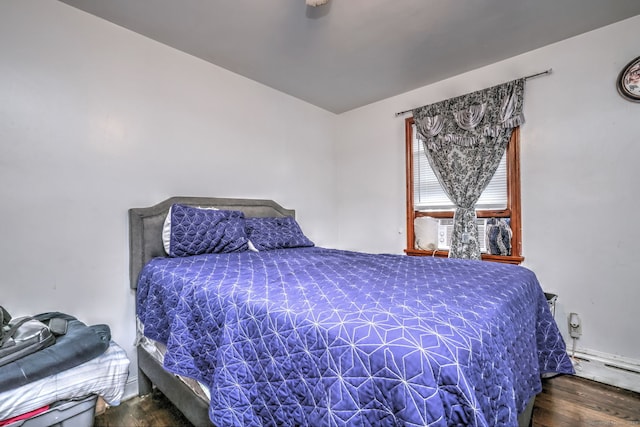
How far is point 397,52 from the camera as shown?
98.8 inches

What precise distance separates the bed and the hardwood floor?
0.23m

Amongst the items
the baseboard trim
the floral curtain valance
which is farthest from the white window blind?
the baseboard trim

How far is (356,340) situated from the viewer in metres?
0.83

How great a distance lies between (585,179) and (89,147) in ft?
11.9

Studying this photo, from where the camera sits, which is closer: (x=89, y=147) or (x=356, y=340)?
(x=356, y=340)

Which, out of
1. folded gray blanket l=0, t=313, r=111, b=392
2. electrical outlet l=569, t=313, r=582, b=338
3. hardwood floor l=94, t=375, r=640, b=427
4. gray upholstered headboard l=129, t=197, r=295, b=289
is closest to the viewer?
folded gray blanket l=0, t=313, r=111, b=392

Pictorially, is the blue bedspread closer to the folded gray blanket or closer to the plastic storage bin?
the folded gray blanket

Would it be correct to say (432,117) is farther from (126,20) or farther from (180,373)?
(180,373)

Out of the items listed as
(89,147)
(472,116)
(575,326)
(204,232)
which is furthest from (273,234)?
(575,326)

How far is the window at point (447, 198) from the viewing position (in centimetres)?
262

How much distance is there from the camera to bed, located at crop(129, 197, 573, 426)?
2.44 ft

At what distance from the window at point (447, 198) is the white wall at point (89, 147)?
6.25ft

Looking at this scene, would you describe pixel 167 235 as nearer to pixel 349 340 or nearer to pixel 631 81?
pixel 349 340

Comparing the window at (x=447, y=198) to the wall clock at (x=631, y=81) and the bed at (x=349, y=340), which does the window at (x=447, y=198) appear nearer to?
the wall clock at (x=631, y=81)
